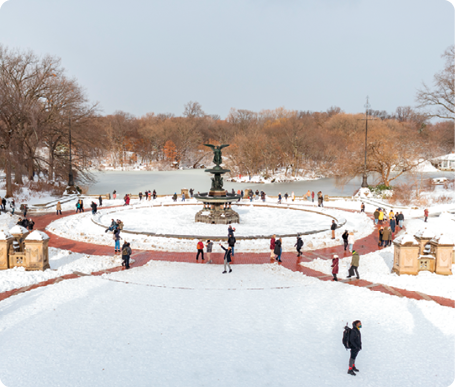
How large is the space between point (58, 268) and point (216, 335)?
295 inches

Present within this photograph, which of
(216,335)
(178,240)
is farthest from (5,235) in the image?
(216,335)

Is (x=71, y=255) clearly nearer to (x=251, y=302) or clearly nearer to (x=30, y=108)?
(x=251, y=302)

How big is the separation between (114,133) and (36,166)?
60463 millimetres

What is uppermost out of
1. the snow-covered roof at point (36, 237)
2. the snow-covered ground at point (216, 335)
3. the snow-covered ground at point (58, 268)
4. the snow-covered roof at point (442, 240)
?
the snow-covered roof at point (36, 237)

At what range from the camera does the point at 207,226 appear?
20.8 meters

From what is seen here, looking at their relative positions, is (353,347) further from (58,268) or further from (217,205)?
(217,205)

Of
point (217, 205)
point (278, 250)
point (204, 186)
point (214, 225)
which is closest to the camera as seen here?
point (278, 250)

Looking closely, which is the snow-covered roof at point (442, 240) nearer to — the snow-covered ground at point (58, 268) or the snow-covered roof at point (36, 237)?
the snow-covered ground at point (58, 268)

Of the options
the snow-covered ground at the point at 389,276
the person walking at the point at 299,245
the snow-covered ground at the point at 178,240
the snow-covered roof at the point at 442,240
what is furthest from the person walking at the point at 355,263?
the snow-covered ground at the point at 178,240

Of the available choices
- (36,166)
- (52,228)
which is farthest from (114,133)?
(52,228)

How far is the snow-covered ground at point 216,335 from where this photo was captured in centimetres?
653

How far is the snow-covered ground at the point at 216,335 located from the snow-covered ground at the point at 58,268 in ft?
4.12

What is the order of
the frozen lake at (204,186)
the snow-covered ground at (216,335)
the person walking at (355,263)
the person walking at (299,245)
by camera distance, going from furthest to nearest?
the frozen lake at (204,186)
the person walking at (299,245)
the person walking at (355,263)
the snow-covered ground at (216,335)

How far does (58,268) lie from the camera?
1270 centimetres
